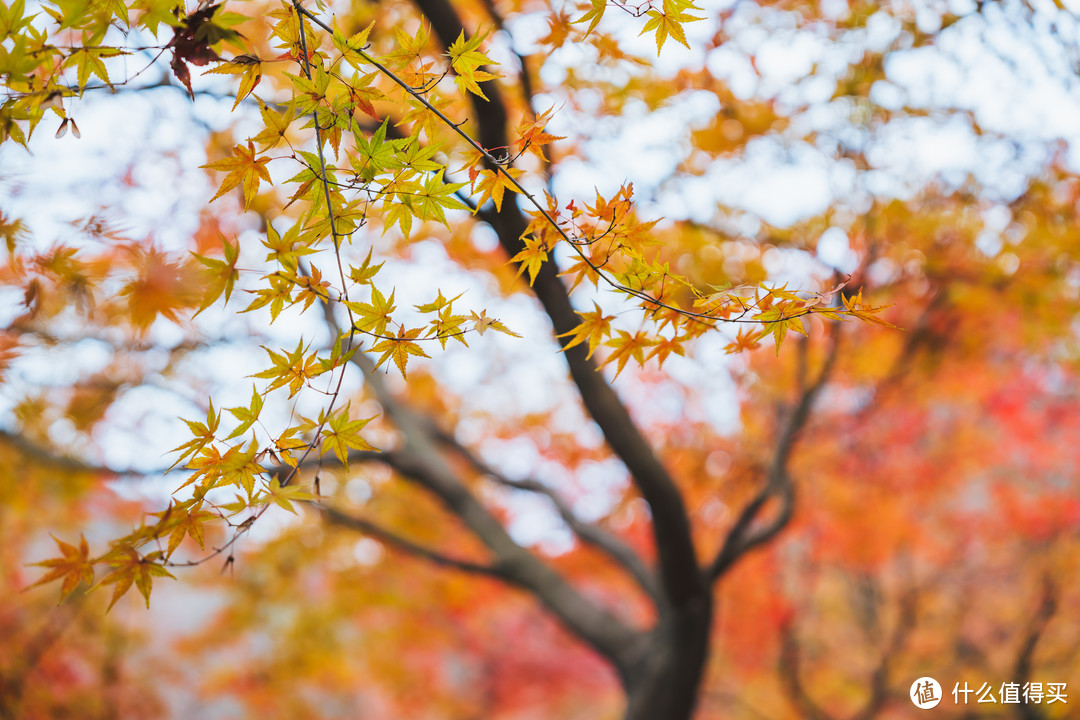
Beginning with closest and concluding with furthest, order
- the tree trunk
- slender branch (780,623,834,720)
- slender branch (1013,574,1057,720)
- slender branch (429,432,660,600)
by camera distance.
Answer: the tree trunk → slender branch (429,432,660,600) → slender branch (1013,574,1057,720) → slender branch (780,623,834,720)

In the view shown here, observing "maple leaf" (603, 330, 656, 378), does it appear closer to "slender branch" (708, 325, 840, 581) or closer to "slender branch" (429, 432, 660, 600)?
"slender branch" (708, 325, 840, 581)

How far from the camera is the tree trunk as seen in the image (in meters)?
3.42

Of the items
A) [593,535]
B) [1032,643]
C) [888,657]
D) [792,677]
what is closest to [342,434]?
[593,535]

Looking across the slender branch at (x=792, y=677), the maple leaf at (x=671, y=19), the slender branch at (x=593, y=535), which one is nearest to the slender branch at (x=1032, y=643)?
the slender branch at (x=792, y=677)

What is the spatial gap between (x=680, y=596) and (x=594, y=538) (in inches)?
30.0

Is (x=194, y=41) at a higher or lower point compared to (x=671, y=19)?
lower

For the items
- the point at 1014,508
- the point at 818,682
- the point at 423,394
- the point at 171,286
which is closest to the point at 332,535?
the point at 423,394

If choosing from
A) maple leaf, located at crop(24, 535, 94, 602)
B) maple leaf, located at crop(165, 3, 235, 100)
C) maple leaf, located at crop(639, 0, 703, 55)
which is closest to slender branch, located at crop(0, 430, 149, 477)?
maple leaf, located at crop(24, 535, 94, 602)

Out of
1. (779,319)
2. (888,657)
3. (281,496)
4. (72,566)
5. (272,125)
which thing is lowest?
(72,566)

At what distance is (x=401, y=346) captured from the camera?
111 cm

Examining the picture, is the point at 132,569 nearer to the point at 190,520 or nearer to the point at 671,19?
the point at 190,520

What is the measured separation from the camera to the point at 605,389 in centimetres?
278
